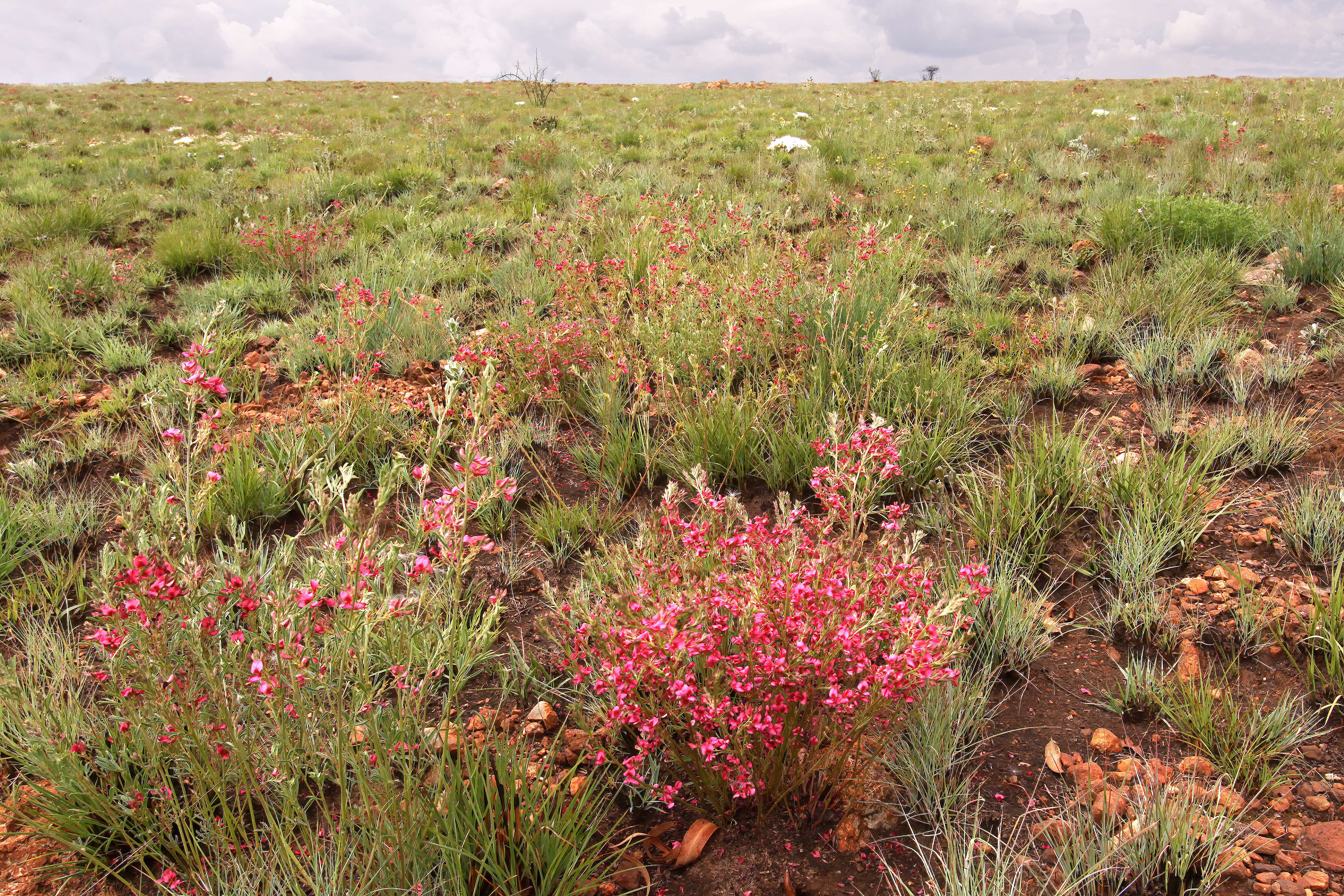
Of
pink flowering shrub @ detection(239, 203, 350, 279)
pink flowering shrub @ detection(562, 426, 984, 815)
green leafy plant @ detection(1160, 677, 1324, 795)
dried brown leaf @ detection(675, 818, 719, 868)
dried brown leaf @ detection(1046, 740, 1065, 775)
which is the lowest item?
dried brown leaf @ detection(675, 818, 719, 868)

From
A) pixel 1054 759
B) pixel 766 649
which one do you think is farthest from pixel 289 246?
pixel 1054 759

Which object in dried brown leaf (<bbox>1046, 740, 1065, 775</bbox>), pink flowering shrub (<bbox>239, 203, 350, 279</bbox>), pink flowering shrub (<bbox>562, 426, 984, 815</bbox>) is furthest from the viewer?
pink flowering shrub (<bbox>239, 203, 350, 279</bbox>)

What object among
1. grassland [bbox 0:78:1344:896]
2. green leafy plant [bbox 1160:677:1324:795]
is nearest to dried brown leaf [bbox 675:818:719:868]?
grassland [bbox 0:78:1344:896]

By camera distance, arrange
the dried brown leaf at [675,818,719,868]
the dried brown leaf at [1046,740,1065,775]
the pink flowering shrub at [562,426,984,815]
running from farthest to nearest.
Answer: the dried brown leaf at [1046,740,1065,775] → the dried brown leaf at [675,818,719,868] → the pink flowering shrub at [562,426,984,815]

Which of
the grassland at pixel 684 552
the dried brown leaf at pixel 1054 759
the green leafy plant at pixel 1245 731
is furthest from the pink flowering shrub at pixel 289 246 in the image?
the green leafy plant at pixel 1245 731

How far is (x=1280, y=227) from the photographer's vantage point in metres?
5.41

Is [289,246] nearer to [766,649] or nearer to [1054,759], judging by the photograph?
[766,649]

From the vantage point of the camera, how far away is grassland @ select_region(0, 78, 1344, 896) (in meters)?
1.74

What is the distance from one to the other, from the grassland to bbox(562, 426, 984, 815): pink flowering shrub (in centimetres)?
2

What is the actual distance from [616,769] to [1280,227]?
6431 mm

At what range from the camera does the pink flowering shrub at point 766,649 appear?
174 cm

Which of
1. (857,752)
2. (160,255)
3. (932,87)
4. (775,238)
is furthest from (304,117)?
(857,752)

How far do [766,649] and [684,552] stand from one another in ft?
1.40

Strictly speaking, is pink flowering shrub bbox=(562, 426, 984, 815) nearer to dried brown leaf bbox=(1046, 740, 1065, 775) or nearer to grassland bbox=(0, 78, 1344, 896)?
grassland bbox=(0, 78, 1344, 896)
